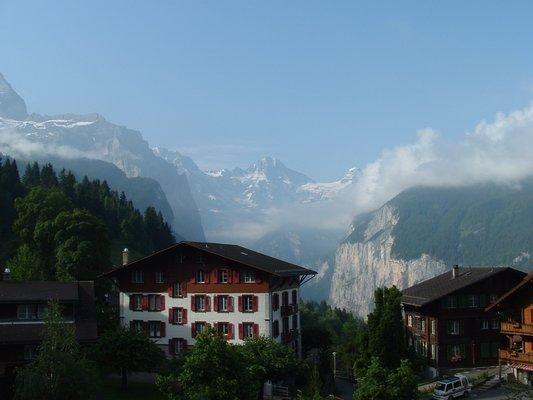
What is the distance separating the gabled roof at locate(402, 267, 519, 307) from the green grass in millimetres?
27783

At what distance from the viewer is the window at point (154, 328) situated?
61.9m

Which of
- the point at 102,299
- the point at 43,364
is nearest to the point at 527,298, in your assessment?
the point at 43,364

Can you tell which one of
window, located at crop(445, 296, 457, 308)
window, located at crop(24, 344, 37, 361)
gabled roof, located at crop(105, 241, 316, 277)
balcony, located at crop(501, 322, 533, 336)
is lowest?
window, located at crop(24, 344, 37, 361)

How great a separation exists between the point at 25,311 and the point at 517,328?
118 feet

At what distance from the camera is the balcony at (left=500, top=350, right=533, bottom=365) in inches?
2030

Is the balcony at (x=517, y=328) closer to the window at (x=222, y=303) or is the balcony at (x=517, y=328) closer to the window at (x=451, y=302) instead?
the window at (x=451, y=302)

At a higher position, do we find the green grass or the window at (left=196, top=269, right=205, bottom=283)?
the window at (left=196, top=269, right=205, bottom=283)

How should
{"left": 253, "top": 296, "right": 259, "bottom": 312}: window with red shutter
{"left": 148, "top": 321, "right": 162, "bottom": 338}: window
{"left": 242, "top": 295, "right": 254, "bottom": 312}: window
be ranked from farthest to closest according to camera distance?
{"left": 148, "top": 321, "right": 162, "bottom": 338}: window, {"left": 242, "top": 295, "right": 254, "bottom": 312}: window, {"left": 253, "top": 296, "right": 259, "bottom": 312}: window with red shutter

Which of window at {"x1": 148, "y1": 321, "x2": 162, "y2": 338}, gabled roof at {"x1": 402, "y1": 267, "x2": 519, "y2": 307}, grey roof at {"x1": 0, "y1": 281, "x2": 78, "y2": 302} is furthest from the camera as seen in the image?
gabled roof at {"x1": 402, "y1": 267, "x2": 519, "y2": 307}

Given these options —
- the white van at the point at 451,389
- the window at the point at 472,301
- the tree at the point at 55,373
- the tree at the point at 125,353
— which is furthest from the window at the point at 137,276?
the window at the point at 472,301

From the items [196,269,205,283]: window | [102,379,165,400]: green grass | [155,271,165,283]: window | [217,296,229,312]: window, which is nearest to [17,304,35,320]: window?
[102,379,165,400]: green grass

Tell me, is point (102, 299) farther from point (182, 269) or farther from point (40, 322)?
point (40, 322)

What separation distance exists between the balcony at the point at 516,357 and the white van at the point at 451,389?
4634 millimetres

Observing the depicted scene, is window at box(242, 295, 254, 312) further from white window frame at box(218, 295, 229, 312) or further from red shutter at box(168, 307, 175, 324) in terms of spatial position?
red shutter at box(168, 307, 175, 324)
